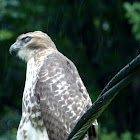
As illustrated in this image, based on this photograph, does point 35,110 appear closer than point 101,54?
Yes

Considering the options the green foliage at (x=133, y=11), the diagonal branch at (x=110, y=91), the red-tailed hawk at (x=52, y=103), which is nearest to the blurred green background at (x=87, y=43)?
the green foliage at (x=133, y=11)

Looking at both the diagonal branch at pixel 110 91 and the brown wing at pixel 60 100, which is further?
the brown wing at pixel 60 100

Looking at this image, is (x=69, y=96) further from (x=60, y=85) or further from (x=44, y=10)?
(x=44, y=10)

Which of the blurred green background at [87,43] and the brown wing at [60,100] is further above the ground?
the brown wing at [60,100]

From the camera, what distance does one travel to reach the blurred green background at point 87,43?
6.88 meters

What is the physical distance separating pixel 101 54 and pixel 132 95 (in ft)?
3.19

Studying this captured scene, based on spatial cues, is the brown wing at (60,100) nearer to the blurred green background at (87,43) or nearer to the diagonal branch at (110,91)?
the diagonal branch at (110,91)

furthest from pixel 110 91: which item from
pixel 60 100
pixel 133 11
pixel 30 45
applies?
pixel 133 11

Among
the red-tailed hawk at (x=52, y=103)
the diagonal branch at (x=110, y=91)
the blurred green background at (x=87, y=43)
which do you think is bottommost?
the blurred green background at (x=87, y=43)

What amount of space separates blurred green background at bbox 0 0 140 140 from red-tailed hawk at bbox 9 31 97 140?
9.91ft

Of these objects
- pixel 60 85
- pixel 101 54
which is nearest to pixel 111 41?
pixel 101 54

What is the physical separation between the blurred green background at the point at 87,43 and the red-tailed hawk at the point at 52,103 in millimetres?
3020

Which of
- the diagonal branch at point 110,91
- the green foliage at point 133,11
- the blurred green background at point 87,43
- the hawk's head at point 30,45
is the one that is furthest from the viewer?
the blurred green background at point 87,43

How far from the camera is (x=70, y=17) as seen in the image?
7691mm
